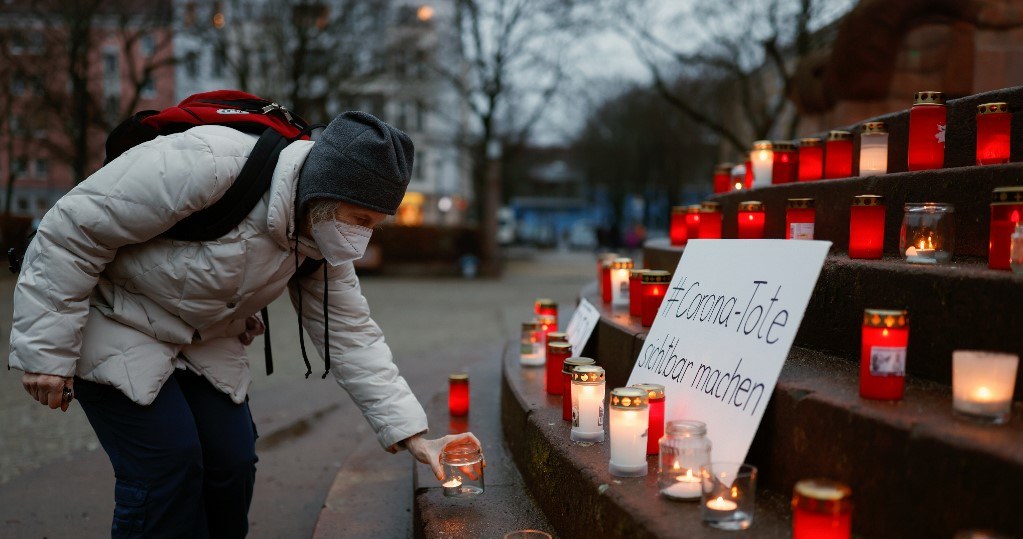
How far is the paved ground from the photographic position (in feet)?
11.8

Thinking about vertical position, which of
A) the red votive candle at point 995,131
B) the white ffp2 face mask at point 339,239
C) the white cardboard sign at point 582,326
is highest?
the red votive candle at point 995,131

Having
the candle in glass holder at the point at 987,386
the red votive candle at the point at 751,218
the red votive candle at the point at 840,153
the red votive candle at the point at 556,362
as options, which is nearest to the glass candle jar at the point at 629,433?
the candle in glass holder at the point at 987,386

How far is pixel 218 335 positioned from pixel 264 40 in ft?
58.9

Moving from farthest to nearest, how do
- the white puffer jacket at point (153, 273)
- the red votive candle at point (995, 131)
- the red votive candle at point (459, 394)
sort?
the red votive candle at point (459, 394) < the red votive candle at point (995, 131) < the white puffer jacket at point (153, 273)

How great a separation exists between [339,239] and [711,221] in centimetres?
197

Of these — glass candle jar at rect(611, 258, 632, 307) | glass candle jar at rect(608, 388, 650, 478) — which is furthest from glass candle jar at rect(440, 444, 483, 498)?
glass candle jar at rect(611, 258, 632, 307)

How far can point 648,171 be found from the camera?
116 feet

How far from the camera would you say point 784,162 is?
3.76 m

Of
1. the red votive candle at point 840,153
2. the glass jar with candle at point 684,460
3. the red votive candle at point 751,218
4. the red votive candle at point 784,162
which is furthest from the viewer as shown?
the red votive candle at point 784,162

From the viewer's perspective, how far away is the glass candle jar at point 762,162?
157 inches

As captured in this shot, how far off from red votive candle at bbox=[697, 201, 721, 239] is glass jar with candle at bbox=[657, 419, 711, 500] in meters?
1.78

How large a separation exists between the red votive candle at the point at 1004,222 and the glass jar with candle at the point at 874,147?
89 centimetres

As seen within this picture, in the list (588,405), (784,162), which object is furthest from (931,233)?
(784,162)

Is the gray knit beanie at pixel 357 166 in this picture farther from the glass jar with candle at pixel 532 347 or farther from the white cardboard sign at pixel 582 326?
the glass jar with candle at pixel 532 347
